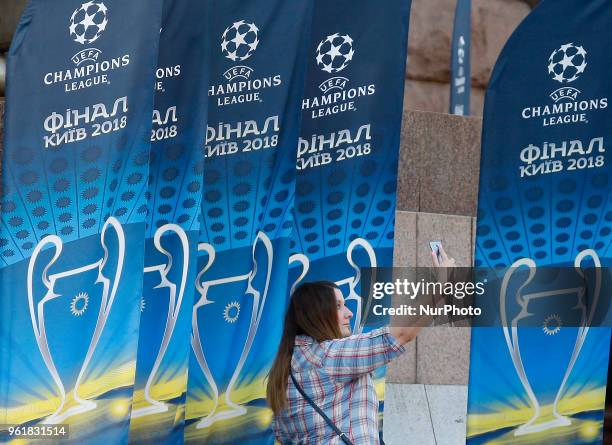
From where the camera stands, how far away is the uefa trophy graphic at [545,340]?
6.72 meters

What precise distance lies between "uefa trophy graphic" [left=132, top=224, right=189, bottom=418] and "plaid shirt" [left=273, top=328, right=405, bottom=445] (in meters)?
2.33

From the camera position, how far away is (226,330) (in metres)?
6.91

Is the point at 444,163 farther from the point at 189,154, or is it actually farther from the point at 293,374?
the point at 293,374

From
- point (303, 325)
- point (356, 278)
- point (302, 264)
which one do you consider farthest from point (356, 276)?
point (303, 325)

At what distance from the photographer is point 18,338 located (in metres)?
6.07

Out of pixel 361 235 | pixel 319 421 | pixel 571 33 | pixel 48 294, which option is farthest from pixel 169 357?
pixel 571 33

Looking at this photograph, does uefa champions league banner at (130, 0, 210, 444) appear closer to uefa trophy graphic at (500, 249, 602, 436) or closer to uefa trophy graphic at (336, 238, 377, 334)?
uefa trophy graphic at (336, 238, 377, 334)

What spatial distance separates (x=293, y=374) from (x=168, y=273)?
2456mm

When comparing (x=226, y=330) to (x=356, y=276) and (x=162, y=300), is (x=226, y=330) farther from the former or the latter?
(x=356, y=276)

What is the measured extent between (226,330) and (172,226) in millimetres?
694

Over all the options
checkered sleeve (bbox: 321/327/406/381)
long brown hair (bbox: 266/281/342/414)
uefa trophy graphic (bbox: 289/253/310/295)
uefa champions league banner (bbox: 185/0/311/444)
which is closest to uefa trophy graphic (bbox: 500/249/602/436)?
uefa trophy graphic (bbox: 289/253/310/295)

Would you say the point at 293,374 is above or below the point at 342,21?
below

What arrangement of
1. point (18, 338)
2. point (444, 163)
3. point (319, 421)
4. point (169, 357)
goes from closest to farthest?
point (319, 421) < point (18, 338) < point (169, 357) < point (444, 163)

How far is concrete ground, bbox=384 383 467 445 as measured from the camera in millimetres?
8070
